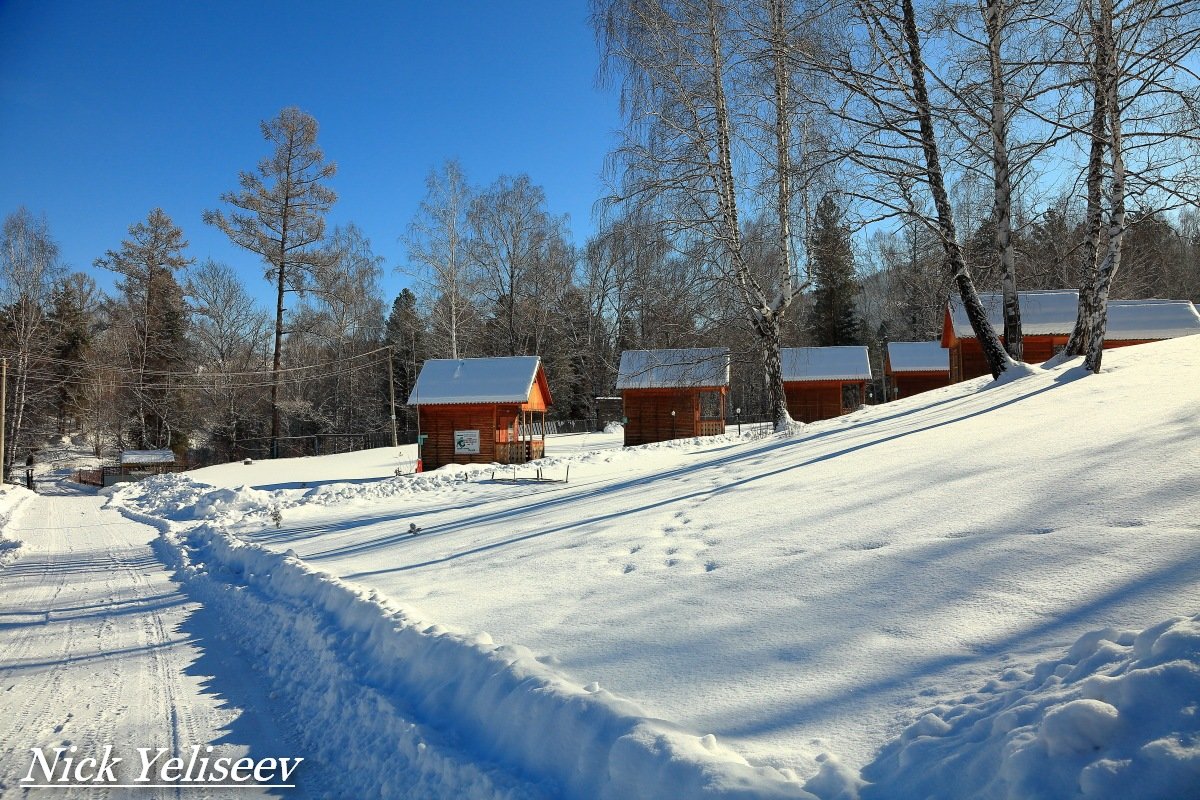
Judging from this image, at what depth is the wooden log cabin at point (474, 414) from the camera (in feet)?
86.4

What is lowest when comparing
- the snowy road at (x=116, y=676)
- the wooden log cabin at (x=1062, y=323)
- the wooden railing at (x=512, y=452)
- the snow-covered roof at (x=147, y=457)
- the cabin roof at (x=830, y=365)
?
the snow-covered roof at (x=147, y=457)

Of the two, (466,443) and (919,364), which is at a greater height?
(919,364)

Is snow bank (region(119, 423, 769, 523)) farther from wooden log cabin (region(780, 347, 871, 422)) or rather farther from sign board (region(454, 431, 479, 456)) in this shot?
wooden log cabin (region(780, 347, 871, 422))

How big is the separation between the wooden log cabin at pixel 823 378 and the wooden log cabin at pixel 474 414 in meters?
13.5

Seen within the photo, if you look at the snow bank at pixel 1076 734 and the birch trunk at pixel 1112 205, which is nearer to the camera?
the snow bank at pixel 1076 734

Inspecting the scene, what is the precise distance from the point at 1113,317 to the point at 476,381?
918 inches

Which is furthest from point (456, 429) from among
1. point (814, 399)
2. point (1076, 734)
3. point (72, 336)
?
point (72, 336)

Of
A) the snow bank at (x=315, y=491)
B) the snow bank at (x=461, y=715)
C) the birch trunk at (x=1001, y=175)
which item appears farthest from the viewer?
the snow bank at (x=315, y=491)

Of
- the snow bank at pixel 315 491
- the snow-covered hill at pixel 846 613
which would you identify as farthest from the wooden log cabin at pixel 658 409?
the snow-covered hill at pixel 846 613

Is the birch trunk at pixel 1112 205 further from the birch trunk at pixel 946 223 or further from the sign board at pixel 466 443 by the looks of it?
the sign board at pixel 466 443

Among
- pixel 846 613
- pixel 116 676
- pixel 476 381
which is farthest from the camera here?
pixel 476 381

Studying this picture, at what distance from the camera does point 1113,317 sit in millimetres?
24469

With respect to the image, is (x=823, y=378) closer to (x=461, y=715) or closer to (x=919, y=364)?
(x=919, y=364)

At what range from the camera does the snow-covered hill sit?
8.71 ft
